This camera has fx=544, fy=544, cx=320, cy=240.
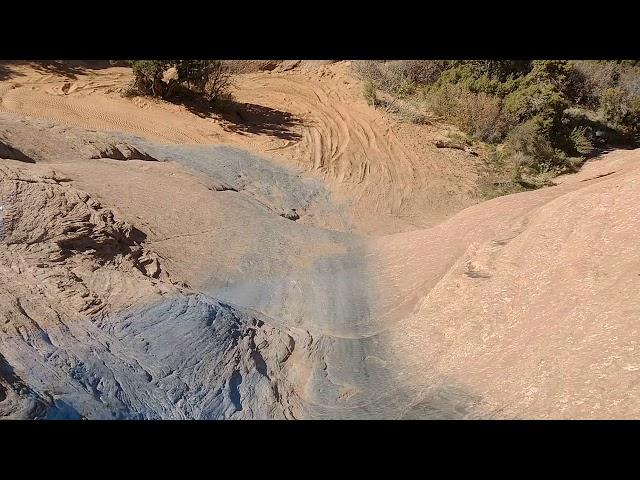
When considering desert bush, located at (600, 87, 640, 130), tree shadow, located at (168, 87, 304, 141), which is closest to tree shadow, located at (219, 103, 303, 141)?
tree shadow, located at (168, 87, 304, 141)

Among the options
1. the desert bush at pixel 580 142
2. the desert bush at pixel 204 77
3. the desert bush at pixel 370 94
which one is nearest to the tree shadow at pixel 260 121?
the desert bush at pixel 204 77

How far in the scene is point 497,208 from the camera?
6176 millimetres

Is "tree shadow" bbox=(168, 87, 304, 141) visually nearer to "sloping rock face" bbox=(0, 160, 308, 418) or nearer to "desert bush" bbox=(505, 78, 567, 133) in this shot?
"desert bush" bbox=(505, 78, 567, 133)

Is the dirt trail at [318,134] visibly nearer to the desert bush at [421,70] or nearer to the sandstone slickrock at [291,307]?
the desert bush at [421,70]

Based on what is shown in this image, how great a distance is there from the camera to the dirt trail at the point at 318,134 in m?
10.4

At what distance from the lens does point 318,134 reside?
1200cm

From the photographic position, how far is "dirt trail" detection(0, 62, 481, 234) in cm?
1038

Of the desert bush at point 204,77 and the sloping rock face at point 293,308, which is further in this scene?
the desert bush at point 204,77

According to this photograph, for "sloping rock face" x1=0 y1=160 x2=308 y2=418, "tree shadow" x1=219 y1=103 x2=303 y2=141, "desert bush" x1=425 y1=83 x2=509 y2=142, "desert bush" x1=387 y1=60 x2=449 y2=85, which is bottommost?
"sloping rock face" x1=0 y1=160 x2=308 y2=418

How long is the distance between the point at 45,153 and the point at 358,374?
15.0 ft

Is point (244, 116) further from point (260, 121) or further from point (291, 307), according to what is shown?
point (291, 307)

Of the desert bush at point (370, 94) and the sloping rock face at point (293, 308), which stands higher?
the desert bush at point (370, 94)

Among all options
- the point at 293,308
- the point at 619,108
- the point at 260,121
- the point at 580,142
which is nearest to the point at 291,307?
the point at 293,308
